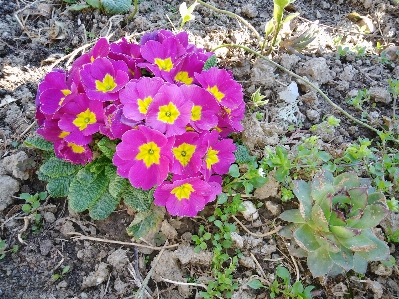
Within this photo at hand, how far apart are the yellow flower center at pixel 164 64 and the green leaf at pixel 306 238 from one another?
92 centimetres

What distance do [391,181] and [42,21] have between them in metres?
2.33

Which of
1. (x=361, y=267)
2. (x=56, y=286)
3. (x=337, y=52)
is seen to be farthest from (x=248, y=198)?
(x=337, y=52)

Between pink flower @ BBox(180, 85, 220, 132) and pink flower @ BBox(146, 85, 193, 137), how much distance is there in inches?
2.7

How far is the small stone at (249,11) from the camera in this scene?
9.51 feet

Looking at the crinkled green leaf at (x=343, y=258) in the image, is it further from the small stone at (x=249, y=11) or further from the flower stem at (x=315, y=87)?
the small stone at (x=249, y=11)

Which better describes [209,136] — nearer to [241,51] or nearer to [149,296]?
[149,296]

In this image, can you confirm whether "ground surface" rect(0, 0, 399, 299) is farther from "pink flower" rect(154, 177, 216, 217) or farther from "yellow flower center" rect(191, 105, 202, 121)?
"yellow flower center" rect(191, 105, 202, 121)

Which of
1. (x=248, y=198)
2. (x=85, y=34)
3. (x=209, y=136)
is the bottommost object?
(x=248, y=198)

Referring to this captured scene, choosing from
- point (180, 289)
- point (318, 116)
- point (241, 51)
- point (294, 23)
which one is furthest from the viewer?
point (294, 23)

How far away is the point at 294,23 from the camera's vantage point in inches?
113

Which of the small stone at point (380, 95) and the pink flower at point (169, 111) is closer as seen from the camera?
the pink flower at point (169, 111)

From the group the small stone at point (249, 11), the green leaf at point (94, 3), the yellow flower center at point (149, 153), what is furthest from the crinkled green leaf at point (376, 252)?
the green leaf at point (94, 3)

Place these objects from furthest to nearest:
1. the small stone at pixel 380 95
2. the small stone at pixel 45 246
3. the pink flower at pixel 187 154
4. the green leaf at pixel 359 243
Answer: the small stone at pixel 380 95 < the small stone at pixel 45 246 < the pink flower at pixel 187 154 < the green leaf at pixel 359 243

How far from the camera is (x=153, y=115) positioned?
175 cm
